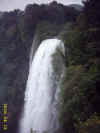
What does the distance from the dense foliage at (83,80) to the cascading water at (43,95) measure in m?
1.77

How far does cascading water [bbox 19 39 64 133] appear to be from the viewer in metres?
14.1

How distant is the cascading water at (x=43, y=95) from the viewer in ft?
46.1

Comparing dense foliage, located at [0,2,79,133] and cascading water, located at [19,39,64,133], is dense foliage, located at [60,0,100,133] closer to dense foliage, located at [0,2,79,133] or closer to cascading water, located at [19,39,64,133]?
cascading water, located at [19,39,64,133]

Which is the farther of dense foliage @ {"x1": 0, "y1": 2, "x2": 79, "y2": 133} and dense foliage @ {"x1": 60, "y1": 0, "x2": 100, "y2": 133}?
dense foliage @ {"x1": 0, "y1": 2, "x2": 79, "y2": 133}

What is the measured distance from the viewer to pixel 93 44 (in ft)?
40.9

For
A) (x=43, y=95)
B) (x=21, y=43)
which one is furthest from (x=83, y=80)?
(x=21, y=43)

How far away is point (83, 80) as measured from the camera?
10.9m

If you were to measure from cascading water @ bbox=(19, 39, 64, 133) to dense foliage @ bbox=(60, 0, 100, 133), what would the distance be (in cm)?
177

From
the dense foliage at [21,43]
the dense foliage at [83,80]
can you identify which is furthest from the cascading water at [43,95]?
the dense foliage at [21,43]

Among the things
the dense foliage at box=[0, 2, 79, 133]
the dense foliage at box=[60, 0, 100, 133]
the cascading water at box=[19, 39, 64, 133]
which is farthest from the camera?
the dense foliage at box=[0, 2, 79, 133]

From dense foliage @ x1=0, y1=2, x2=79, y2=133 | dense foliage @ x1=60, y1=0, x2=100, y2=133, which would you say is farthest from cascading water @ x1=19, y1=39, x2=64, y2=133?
dense foliage @ x1=0, y1=2, x2=79, y2=133

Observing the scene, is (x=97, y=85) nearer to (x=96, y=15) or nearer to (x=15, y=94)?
(x=96, y=15)

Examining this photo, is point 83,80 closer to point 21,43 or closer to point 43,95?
point 43,95

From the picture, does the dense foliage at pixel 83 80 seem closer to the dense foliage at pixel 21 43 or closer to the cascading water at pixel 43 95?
the cascading water at pixel 43 95
